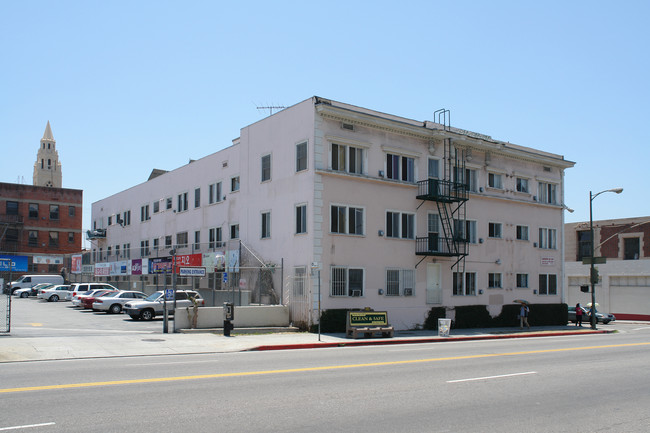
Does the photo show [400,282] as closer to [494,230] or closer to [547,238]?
[494,230]

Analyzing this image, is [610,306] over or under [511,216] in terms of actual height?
under

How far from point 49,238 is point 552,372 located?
7218cm

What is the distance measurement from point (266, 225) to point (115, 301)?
10.9 m

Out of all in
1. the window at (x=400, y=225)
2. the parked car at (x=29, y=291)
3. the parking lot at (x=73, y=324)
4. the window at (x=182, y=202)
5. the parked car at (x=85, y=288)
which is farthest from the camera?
the parked car at (x=29, y=291)

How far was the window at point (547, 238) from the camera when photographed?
1501 inches

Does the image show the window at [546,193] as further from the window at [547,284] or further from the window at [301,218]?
the window at [301,218]

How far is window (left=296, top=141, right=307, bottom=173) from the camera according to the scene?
28.5 metres

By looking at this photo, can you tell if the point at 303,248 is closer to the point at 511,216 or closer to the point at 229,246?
the point at 229,246

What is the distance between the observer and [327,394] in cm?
1070

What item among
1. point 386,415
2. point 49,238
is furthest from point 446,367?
point 49,238

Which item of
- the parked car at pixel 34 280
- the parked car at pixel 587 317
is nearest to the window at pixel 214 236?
the parked car at pixel 587 317

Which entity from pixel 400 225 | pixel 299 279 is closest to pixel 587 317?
pixel 400 225

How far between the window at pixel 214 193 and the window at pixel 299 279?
1082cm

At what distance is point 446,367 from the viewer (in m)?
15.0
